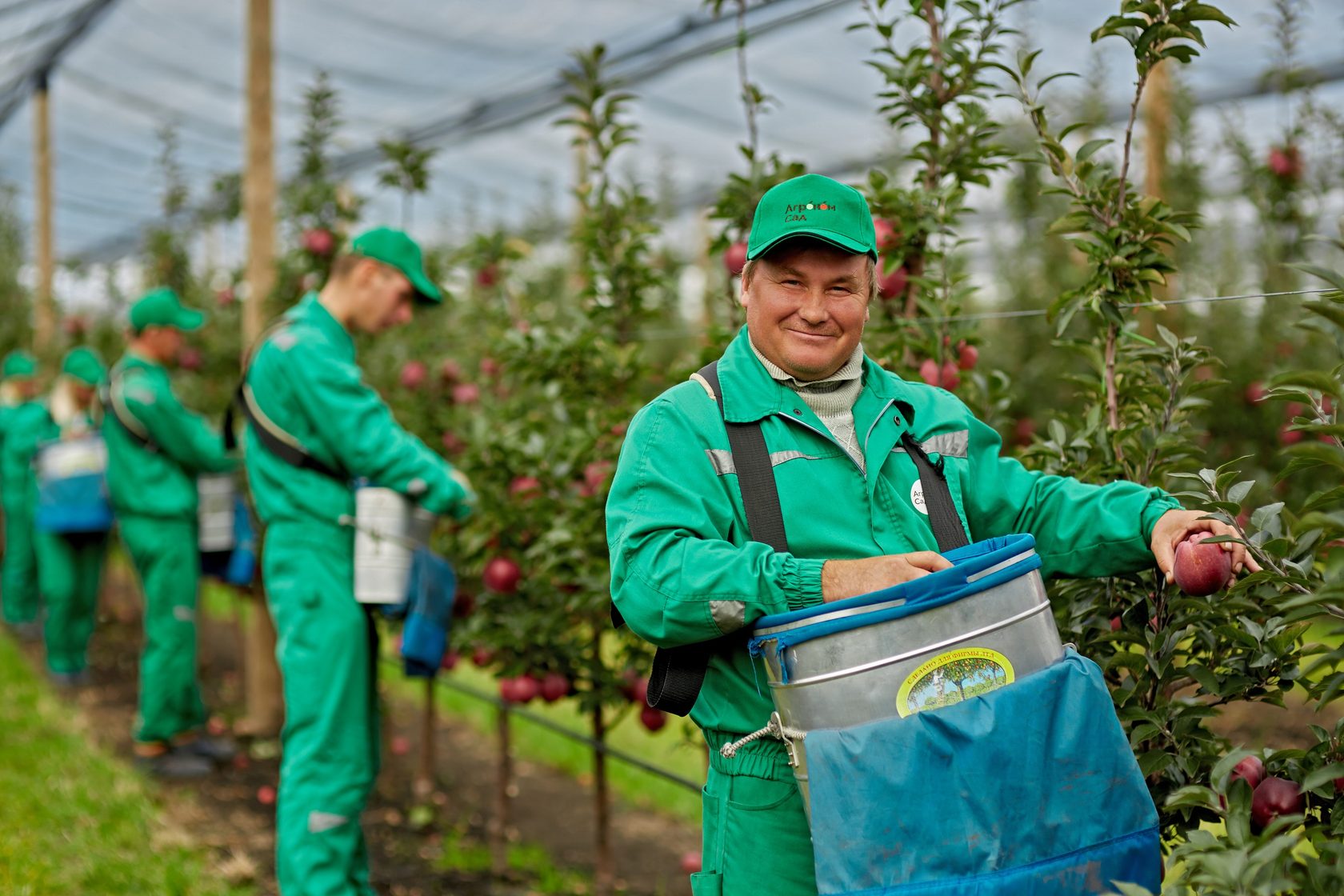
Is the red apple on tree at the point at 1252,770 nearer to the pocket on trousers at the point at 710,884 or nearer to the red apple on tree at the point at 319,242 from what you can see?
the pocket on trousers at the point at 710,884

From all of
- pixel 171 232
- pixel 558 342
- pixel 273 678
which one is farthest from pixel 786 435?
pixel 171 232

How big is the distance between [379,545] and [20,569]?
255 inches

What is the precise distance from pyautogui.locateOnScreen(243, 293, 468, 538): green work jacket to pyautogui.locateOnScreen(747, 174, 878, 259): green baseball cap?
1.76 m

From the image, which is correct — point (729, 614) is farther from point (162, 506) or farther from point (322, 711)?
point (162, 506)

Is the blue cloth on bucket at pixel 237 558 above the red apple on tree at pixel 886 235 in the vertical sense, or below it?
below

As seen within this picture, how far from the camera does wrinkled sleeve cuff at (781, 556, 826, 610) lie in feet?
5.61

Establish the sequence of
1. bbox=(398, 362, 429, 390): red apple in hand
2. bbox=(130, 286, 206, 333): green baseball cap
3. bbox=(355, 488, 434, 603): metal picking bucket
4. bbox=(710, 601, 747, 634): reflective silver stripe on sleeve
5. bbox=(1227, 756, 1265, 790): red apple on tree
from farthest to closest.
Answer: bbox=(130, 286, 206, 333): green baseball cap, bbox=(398, 362, 429, 390): red apple in hand, bbox=(355, 488, 434, 603): metal picking bucket, bbox=(1227, 756, 1265, 790): red apple on tree, bbox=(710, 601, 747, 634): reflective silver stripe on sleeve

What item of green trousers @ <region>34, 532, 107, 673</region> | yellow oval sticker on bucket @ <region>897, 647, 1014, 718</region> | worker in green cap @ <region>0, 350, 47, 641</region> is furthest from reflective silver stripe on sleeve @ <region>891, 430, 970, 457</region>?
worker in green cap @ <region>0, 350, 47, 641</region>

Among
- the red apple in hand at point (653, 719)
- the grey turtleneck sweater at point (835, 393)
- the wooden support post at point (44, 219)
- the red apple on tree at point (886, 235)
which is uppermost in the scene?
the wooden support post at point (44, 219)

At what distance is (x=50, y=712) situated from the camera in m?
6.26

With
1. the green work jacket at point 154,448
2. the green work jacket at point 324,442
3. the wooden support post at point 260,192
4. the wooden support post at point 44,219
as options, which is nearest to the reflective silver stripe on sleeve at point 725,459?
the green work jacket at point 324,442

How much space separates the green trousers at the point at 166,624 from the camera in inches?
214

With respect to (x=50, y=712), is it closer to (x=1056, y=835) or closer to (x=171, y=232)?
(x=171, y=232)

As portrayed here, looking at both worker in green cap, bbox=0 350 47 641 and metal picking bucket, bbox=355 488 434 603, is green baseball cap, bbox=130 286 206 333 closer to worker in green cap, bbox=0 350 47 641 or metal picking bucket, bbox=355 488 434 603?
metal picking bucket, bbox=355 488 434 603
